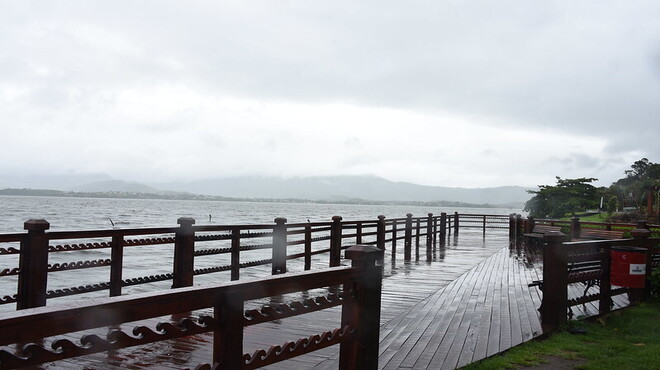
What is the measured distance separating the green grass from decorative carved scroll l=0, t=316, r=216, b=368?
293cm

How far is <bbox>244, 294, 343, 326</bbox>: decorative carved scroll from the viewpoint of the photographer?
2557 millimetres

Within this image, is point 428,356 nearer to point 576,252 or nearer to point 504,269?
point 576,252

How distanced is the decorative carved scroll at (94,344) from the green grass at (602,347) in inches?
115

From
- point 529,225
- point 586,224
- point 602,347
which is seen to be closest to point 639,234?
point 602,347

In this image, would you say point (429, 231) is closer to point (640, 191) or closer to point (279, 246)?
point (279, 246)

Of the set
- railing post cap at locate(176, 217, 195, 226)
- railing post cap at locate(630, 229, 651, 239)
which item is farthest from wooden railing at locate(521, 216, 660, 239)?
railing post cap at locate(176, 217, 195, 226)

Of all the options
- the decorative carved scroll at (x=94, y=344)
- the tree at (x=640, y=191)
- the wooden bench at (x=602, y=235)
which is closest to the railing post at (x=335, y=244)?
the decorative carved scroll at (x=94, y=344)

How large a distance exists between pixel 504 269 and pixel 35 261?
30.0ft

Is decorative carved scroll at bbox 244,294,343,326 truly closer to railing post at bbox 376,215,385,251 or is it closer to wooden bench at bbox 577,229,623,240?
railing post at bbox 376,215,385,251

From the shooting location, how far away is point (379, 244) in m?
12.8

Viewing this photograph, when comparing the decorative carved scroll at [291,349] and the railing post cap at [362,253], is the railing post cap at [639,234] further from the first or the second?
the decorative carved scroll at [291,349]

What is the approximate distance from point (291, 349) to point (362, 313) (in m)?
0.72

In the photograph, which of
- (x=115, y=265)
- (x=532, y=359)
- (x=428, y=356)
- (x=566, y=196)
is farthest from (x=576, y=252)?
(x=566, y=196)

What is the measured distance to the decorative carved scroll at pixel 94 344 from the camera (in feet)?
5.62
